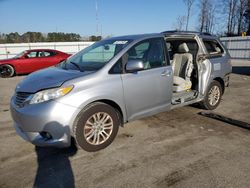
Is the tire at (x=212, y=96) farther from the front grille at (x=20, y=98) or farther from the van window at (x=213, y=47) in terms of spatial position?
the front grille at (x=20, y=98)

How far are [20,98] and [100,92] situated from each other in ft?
3.84

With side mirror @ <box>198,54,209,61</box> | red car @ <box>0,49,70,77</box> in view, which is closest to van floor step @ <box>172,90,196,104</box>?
side mirror @ <box>198,54,209,61</box>

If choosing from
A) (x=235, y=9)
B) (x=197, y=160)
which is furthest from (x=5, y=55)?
(x=235, y=9)

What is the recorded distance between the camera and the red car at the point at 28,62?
12.9 m

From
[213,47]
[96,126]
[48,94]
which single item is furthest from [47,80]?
[213,47]

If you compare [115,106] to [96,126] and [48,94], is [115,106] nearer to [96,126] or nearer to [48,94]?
[96,126]

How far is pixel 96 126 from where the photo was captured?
3713 mm

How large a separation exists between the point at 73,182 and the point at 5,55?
80.5 feet

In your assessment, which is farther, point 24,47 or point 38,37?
point 38,37

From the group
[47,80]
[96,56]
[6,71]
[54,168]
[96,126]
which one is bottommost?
[54,168]

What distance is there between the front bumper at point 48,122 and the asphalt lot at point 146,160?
35 centimetres

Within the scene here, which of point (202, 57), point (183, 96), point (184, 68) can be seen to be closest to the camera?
point (183, 96)

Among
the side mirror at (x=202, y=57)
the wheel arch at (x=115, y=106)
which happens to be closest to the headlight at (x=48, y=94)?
the wheel arch at (x=115, y=106)

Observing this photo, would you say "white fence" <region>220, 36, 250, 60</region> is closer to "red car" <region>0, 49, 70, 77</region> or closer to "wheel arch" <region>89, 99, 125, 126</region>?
"red car" <region>0, 49, 70, 77</region>
